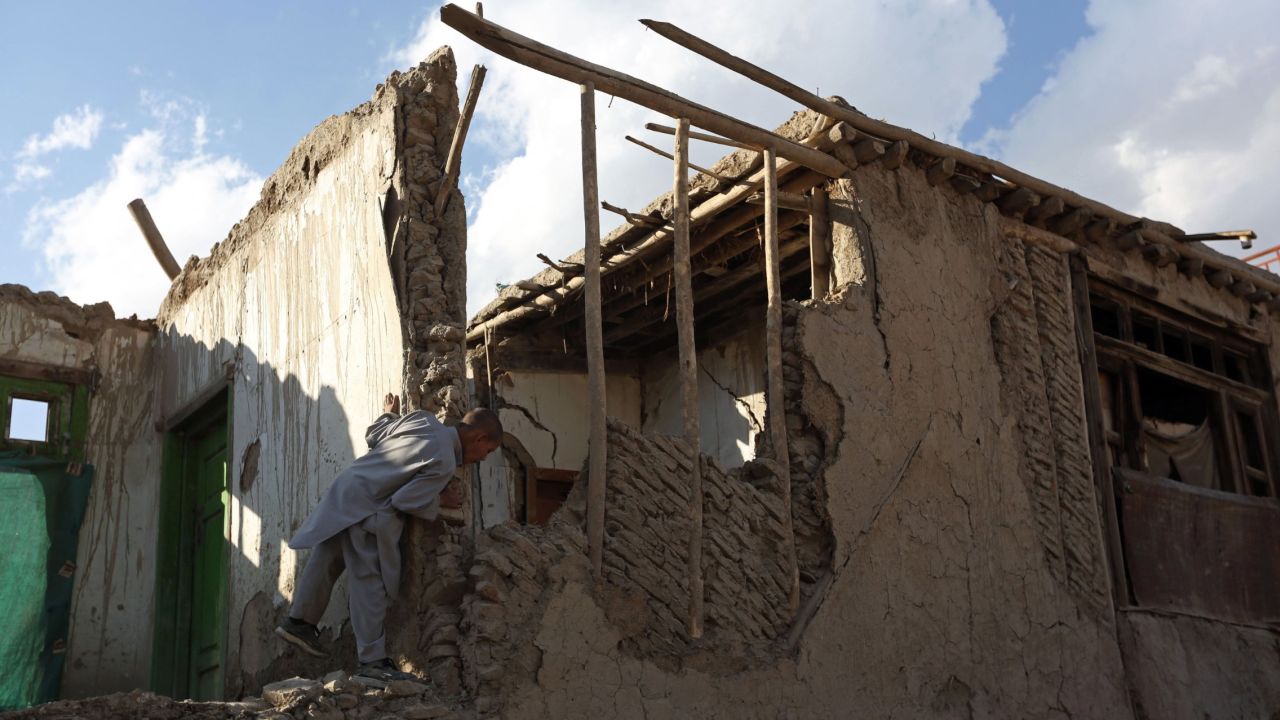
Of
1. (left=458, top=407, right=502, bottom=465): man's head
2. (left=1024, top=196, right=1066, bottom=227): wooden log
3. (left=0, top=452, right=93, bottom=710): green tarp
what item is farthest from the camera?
(left=1024, top=196, right=1066, bottom=227): wooden log

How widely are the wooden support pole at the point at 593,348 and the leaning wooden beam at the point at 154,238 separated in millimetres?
4763

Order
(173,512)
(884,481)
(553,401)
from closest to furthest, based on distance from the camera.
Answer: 1. (884,481)
2. (173,512)
3. (553,401)

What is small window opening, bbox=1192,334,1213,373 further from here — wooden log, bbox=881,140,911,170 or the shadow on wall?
the shadow on wall

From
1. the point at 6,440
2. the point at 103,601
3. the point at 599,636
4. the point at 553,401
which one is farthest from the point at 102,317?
the point at 599,636

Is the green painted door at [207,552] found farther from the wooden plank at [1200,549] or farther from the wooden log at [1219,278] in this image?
the wooden log at [1219,278]

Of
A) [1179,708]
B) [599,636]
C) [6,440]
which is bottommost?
[1179,708]

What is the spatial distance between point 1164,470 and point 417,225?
5245mm

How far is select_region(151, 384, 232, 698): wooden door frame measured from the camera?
773 cm

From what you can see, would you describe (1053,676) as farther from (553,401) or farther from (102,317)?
(102,317)

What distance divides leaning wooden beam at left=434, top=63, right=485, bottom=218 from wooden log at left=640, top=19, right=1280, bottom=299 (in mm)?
845

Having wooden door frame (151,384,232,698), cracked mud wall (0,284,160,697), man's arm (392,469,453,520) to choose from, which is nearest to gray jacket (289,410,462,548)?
man's arm (392,469,453,520)

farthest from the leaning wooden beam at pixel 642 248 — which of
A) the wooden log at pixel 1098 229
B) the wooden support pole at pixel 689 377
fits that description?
the wooden log at pixel 1098 229

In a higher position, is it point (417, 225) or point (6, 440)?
point (417, 225)

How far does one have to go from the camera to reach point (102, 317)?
327 inches
